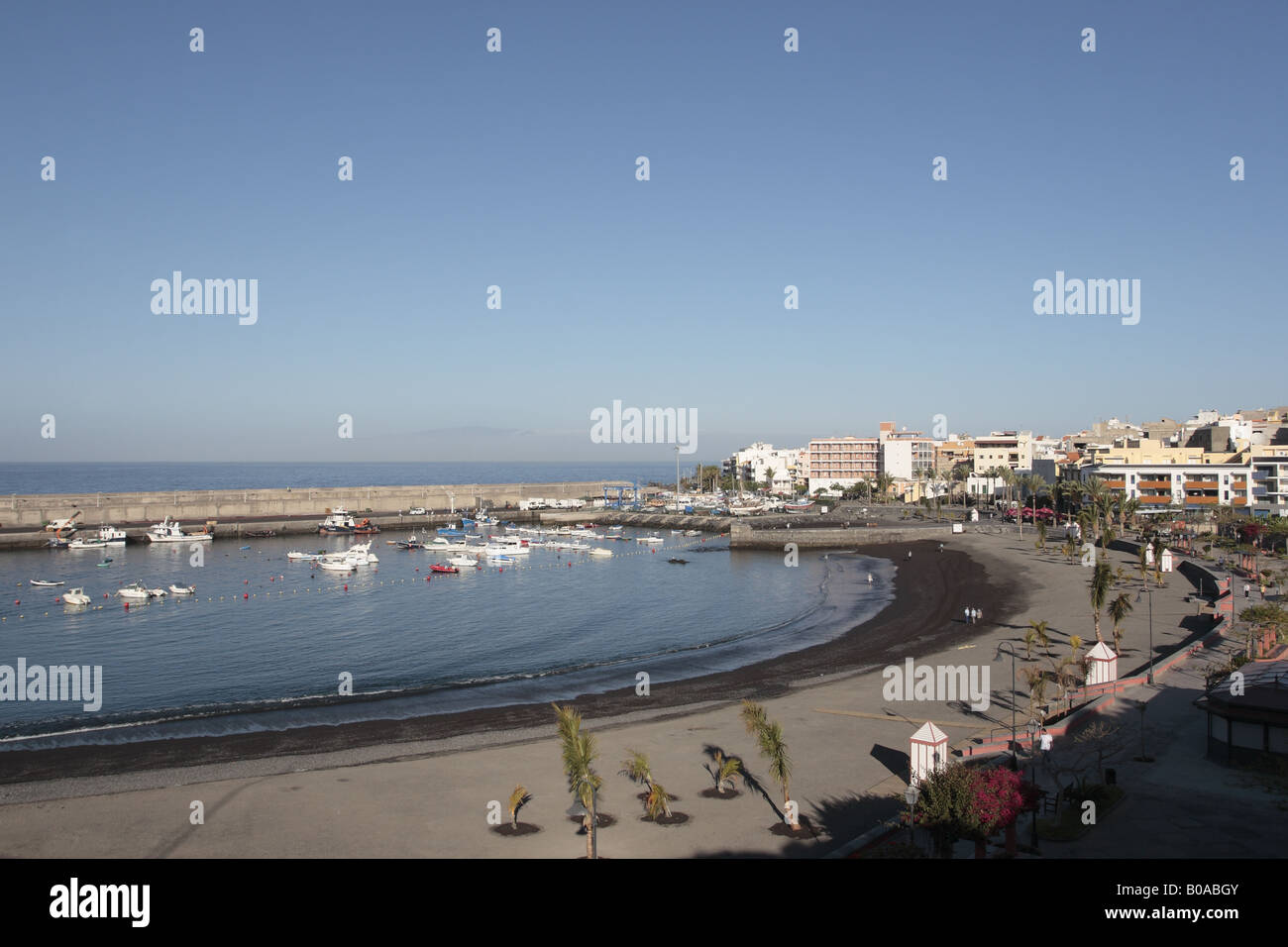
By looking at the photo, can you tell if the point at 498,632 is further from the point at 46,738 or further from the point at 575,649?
the point at 46,738

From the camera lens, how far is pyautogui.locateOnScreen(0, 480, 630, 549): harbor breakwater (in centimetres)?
9738

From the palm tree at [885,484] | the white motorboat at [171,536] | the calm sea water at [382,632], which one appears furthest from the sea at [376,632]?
the palm tree at [885,484]

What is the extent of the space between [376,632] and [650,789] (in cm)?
2822

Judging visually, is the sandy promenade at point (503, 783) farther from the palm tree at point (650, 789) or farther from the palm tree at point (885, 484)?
the palm tree at point (885, 484)

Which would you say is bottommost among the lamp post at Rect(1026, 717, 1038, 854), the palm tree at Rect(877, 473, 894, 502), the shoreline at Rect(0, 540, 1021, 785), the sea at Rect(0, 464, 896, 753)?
the sea at Rect(0, 464, 896, 753)

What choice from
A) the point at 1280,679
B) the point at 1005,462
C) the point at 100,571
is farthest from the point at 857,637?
the point at 1005,462

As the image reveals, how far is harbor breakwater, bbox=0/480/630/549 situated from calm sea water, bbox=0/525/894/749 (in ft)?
73.7

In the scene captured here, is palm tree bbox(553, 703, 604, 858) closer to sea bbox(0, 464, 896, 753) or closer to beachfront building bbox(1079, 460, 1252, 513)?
sea bbox(0, 464, 896, 753)

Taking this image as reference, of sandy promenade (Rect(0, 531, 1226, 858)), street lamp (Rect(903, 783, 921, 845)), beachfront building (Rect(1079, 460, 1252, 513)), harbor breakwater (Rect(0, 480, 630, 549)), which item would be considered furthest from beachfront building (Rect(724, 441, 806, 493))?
street lamp (Rect(903, 783, 921, 845))

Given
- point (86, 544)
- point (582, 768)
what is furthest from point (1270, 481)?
point (86, 544)

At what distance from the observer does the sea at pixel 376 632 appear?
101ft
